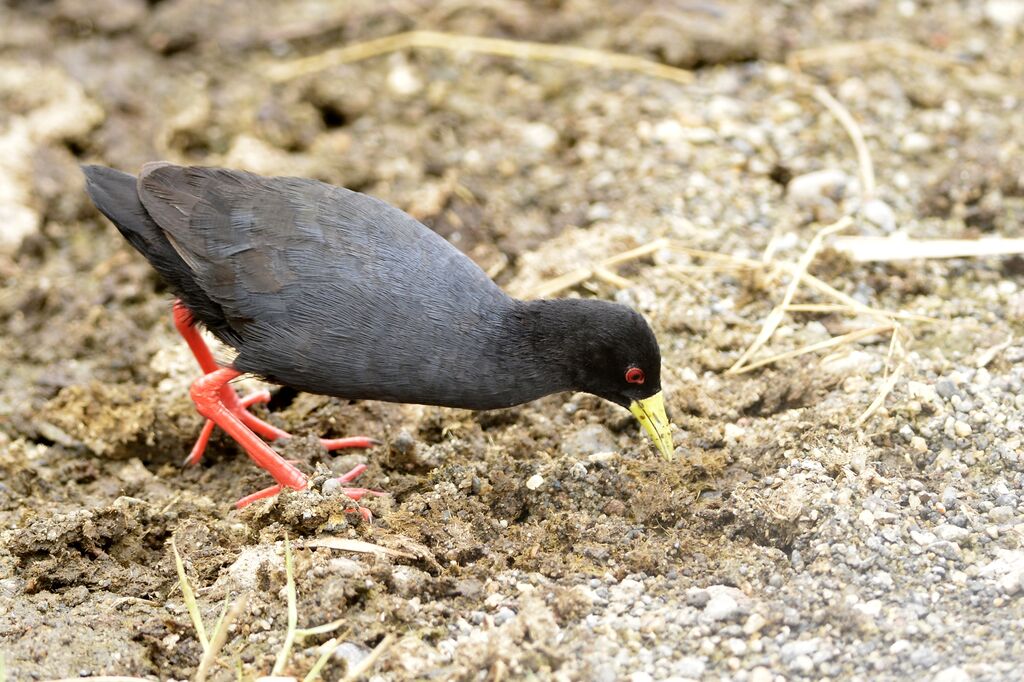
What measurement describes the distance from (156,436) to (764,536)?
301cm

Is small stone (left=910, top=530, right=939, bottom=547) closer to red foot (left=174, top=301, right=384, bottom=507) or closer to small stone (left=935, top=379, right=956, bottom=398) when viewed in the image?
small stone (left=935, top=379, right=956, bottom=398)

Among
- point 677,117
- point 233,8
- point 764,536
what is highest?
point 233,8

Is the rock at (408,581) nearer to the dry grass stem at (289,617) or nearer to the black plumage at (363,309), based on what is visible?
the dry grass stem at (289,617)

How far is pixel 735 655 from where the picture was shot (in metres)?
4.11

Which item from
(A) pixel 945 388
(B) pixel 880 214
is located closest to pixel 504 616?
(A) pixel 945 388

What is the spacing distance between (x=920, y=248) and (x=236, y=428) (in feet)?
12.5

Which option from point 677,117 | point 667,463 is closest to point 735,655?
point 667,463

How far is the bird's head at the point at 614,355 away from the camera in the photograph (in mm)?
5105

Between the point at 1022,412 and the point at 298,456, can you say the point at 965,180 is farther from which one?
the point at 298,456

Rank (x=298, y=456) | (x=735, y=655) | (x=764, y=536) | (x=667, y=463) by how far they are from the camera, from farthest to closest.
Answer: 1. (x=298, y=456)
2. (x=667, y=463)
3. (x=764, y=536)
4. (x=735, y=655)

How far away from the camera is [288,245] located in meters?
5.16

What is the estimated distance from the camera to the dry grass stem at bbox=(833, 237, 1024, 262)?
632 centimetres

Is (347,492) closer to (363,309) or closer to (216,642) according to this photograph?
(363,309)

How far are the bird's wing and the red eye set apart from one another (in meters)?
0.74
